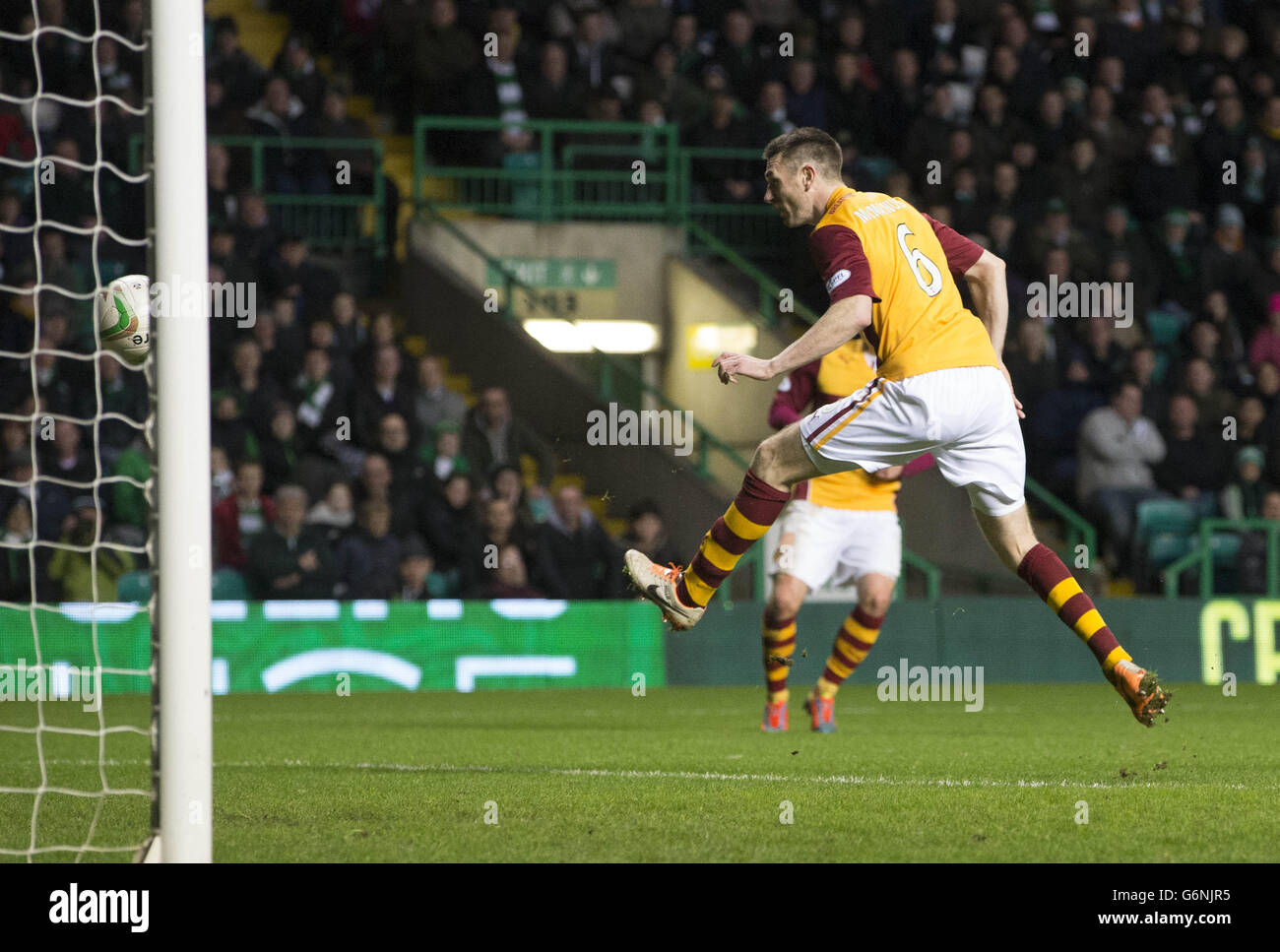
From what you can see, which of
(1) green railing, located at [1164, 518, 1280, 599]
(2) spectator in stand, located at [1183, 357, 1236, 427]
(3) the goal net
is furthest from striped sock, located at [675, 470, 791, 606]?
(2) spectator in stand, located at [1183, 357, 1236, 427]

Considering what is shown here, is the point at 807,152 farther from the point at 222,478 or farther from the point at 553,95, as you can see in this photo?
the point at 553,95

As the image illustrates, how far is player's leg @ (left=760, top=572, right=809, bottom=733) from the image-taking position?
26.7 ft

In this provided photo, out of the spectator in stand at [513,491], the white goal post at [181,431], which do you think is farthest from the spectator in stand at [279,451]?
the white goal post at [181,431]

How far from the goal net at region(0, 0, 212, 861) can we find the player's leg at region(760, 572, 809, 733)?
274cm

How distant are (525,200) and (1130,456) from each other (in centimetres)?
514

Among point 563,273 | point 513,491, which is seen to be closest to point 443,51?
point 563,273

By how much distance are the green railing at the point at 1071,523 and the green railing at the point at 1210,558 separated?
63 centimetres

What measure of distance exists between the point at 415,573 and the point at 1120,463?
5.29 metres

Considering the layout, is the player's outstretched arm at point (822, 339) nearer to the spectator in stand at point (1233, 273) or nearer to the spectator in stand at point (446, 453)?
the spectator in stand at point (446, 453)

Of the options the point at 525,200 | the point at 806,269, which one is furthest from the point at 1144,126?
the point at 525,200

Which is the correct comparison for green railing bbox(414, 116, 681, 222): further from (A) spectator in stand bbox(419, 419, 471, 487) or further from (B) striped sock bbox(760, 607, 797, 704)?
(B) striped sock bbox(760, 607, 797, 704)

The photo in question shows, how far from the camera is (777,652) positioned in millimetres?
8125

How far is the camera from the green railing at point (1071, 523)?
13.1 metres
